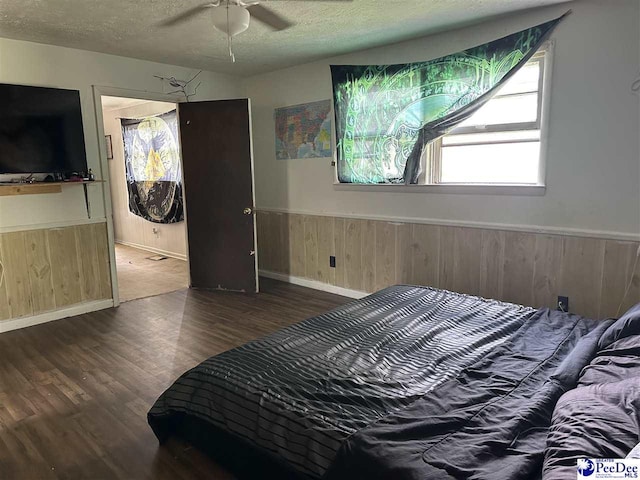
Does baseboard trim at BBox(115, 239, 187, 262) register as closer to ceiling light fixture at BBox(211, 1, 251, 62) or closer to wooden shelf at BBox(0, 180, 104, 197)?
wooden shelf at BBox(0, 180, 104, 197)

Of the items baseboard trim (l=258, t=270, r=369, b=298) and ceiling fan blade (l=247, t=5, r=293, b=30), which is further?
baseboard trim (l=258, t=270, r=369, b=298)

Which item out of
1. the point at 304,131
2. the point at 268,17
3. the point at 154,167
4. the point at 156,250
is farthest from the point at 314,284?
the point at 154,167

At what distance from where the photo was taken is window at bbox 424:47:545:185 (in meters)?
3.13

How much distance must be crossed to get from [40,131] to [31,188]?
0.48m

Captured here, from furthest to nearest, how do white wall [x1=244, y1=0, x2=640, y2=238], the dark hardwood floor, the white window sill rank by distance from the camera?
1. the white window sill
2. white wall [x1=244, y1=0, x2=640, y2=238]
3. the dark hardwood floor

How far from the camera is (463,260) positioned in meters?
3.55

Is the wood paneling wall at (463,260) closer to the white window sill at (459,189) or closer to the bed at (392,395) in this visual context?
the white window sill at (459,189)

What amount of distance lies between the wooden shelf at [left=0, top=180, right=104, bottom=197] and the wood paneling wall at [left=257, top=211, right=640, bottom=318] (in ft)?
7.09

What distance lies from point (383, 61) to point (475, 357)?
2.83 metres

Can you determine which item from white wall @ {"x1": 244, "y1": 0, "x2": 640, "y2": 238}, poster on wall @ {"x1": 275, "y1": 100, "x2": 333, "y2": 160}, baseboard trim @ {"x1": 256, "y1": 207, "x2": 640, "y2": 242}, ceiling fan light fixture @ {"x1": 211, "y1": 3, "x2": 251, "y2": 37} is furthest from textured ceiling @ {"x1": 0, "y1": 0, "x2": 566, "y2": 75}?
baseboard trim @ {"x1": 256, "y1": 207, "x2": 640, "y2": 242}

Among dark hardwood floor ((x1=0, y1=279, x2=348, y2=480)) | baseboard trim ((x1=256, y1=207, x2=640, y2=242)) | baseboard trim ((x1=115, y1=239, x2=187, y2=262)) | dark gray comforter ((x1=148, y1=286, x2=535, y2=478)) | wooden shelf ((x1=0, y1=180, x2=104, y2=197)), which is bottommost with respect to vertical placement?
dark hardwood floor ((x1=0, y1=279, x2=348, y2=480))

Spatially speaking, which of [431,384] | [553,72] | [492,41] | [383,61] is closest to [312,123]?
[383,61]

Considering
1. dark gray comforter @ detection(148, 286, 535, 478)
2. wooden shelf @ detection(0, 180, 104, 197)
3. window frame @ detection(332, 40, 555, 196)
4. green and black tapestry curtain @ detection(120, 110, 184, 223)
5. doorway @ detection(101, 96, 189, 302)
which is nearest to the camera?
dark gray comforter @ detection(148, 286, 535, 478)

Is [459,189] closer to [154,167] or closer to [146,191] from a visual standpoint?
[154,167]
